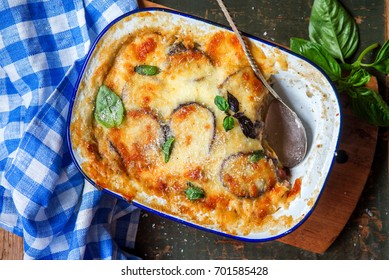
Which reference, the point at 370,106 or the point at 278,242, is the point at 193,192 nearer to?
the point at 278,242

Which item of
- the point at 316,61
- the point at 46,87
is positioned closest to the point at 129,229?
the point at 46,87

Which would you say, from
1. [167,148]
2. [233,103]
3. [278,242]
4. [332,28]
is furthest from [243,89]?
[278,242]

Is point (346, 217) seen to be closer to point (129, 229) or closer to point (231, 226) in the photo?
point (231, 226)

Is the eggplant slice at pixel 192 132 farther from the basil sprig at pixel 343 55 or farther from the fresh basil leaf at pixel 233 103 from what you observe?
the basil sprig at pixel 343 55

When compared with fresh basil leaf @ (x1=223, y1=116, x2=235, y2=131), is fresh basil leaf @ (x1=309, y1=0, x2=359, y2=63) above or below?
above

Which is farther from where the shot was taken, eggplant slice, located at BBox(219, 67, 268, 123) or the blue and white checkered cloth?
the blue and white checkered cloth

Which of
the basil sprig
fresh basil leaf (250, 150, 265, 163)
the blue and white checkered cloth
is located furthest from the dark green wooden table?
fresh basil leaf (250, 150, 265, 163)

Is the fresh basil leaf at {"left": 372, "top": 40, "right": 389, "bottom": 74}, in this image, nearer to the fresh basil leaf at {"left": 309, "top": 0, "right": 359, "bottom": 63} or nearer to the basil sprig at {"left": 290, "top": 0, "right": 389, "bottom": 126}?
the basil sprig at {"left": 290, "top": 0, "right": 389, "bottom": 126}
